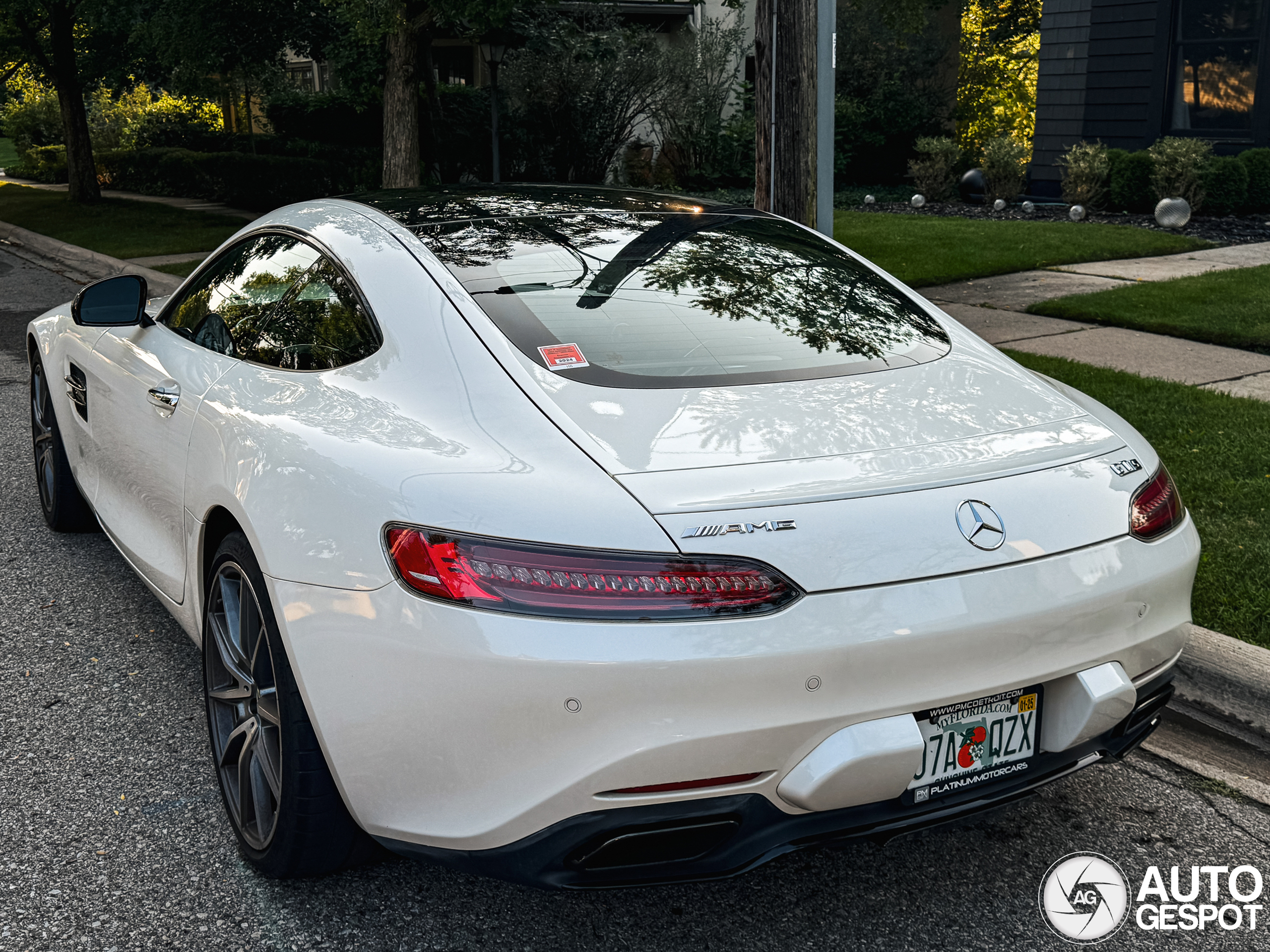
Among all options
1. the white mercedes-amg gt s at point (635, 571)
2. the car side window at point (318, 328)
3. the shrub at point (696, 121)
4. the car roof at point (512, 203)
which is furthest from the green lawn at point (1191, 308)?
the shrub at point (696, 121)

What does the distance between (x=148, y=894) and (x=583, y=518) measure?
4.64 ft

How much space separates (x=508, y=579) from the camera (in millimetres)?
2062

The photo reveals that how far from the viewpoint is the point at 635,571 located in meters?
2.03

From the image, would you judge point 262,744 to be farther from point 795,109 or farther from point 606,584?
point 795,109

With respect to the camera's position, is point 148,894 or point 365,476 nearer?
point 365,476

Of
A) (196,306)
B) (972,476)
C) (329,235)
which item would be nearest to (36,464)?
(196,306)

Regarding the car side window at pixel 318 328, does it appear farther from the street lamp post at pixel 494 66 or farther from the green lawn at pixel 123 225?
the street lamp post at pixel 494 66

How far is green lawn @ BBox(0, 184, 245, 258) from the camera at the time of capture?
49.8 ft

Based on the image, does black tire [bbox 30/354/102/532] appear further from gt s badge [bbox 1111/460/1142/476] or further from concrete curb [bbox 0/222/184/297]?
concrete curb [bbox 0/222/184/297]

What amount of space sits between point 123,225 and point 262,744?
17.6 metres

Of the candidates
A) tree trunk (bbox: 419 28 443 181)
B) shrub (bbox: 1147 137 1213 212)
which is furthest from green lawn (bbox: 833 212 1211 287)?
tree trunk (bbox: 419 28 443 181)

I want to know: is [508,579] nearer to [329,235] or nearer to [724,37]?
[329,235]

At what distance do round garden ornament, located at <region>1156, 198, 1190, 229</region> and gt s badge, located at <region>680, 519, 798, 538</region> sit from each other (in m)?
14.0

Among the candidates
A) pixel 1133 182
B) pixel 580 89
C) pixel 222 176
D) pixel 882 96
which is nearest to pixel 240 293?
pixel 1133 182
